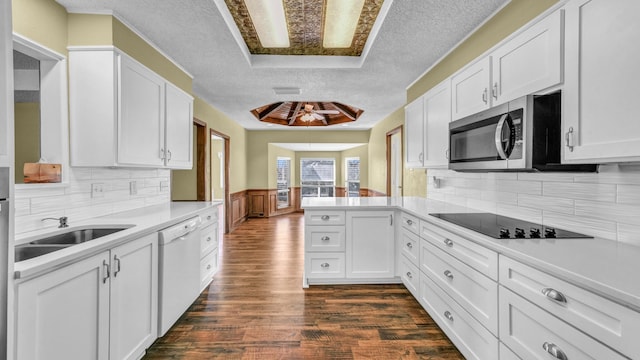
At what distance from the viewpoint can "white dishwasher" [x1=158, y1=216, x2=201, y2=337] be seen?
6.73ft

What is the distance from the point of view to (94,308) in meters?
1.44

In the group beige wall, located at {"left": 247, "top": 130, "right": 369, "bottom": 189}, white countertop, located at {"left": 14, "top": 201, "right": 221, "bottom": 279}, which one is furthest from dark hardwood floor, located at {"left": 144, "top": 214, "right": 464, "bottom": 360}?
beige wall, located at {"left": 247, "top": 130, "right": 369, "bottom": 189}

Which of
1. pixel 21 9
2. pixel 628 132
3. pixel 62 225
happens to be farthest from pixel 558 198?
pixel 21 9

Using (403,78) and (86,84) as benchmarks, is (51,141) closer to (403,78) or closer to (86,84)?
(86,84)

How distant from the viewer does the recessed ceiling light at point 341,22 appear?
7.96 feet

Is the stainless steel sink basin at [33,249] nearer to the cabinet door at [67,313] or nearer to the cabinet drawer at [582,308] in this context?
the cabinet door at [67,313]

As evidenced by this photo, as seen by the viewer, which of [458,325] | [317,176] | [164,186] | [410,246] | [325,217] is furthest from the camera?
[317,176]

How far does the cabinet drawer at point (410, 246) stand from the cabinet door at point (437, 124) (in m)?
0.70

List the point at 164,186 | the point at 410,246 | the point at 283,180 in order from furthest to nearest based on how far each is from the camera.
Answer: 1. the point at 283,180
2. the point at 164,186
3. the point at 410,246

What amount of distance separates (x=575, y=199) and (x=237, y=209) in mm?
5996

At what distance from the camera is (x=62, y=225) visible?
6.10 ft

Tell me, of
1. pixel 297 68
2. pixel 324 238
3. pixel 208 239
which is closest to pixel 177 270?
pixel 208 239

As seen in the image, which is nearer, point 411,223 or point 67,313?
point 67,313

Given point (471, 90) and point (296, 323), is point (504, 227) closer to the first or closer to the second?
point (471, 90)
